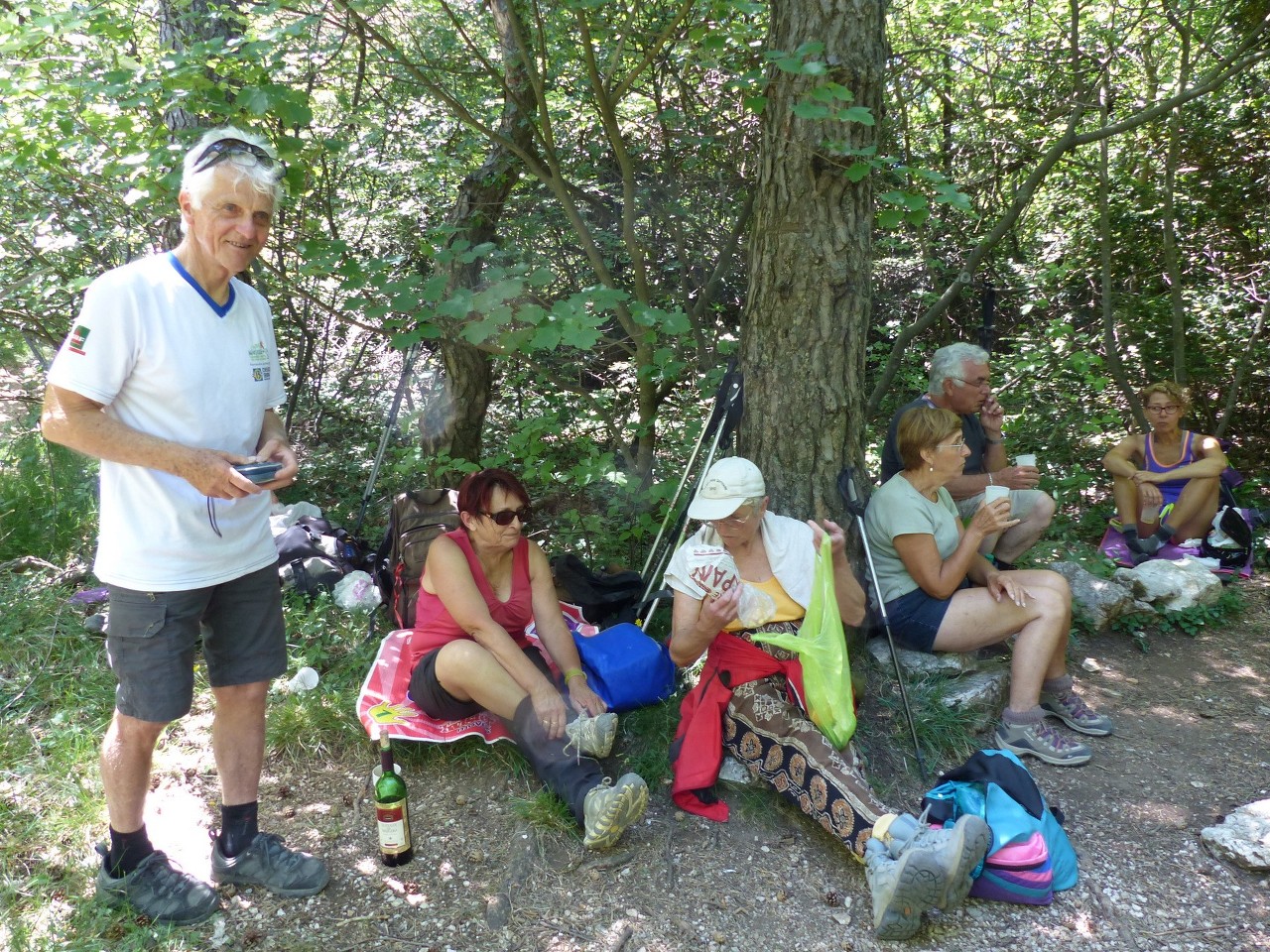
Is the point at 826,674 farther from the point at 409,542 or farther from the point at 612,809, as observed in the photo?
the point at 409,542

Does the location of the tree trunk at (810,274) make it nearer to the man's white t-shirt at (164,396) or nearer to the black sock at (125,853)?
Result: the man's white t-shirt at (164,396)

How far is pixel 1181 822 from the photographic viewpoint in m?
3.12

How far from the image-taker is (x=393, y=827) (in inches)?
108

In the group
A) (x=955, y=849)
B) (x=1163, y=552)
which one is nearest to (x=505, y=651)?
(x=955, y=849)

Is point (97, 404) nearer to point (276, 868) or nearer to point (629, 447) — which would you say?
point (276, 868)

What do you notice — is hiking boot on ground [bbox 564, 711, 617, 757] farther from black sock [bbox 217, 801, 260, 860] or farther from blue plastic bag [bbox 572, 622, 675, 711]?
black sock [bbox 217, 801, 260, 860]

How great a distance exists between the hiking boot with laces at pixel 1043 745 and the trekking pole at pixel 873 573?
0.38m

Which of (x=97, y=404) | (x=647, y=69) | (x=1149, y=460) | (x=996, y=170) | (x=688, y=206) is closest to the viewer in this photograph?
(x=97, y=404)

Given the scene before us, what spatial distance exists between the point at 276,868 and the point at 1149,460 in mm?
5426

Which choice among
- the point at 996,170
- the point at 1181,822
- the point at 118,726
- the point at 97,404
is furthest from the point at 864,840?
the point at 996,170

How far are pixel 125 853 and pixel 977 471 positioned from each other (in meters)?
3.98

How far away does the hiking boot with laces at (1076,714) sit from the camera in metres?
3.70

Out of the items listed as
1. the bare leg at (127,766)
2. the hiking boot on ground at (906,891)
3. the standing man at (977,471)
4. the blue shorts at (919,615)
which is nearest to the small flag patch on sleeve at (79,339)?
the bare leg at (127,766)

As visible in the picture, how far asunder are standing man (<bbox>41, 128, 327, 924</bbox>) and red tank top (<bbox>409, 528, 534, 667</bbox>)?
74 cm
